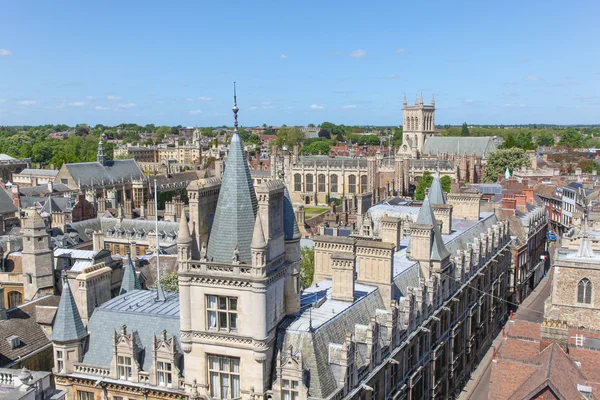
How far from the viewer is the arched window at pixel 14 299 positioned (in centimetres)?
4159

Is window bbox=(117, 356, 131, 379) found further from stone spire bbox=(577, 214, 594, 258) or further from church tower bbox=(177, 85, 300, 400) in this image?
stone spire bbox=(577, 214, 594, 258)

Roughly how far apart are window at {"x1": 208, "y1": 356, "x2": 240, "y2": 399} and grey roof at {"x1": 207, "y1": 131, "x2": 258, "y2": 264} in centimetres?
367

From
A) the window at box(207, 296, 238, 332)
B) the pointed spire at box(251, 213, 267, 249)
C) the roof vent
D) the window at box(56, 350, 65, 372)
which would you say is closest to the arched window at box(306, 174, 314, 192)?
the roof vent

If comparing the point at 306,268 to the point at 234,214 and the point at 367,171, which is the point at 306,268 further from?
the point at 367,171

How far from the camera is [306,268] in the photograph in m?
41.9

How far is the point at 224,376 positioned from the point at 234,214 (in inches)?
234

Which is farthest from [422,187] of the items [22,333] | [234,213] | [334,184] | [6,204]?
[234,213]

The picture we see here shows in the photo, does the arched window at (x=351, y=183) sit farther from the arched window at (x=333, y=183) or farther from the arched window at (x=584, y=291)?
the arched window at (x=584, y=291)

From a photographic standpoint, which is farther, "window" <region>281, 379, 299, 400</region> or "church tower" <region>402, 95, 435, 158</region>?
"church tower" <region>402, 95, 435, 158</region>

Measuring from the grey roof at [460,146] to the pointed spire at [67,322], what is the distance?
127m

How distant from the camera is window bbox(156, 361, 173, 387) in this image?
22.5 m

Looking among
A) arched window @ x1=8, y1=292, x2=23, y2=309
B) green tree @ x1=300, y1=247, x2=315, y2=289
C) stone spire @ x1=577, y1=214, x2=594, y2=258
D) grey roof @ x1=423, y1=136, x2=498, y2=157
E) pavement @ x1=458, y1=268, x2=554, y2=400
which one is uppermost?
grey roof @ x1=423, y1=136, x2=498, y2=157

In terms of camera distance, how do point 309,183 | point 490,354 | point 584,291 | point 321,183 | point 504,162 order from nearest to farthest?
point 584,291
point 490,354
point 504,162
point 321,183
point 309,183

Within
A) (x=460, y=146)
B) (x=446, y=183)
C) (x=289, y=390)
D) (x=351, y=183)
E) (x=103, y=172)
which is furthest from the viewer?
(x=460, y=146)
